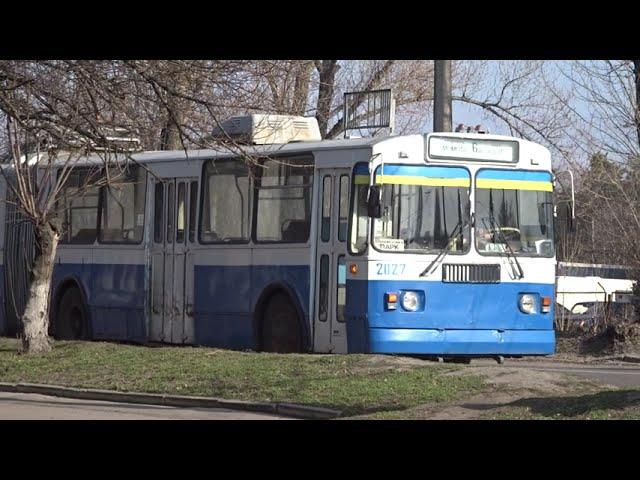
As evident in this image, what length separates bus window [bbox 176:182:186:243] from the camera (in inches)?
876

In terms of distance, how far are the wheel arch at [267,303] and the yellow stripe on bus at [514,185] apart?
317 cm

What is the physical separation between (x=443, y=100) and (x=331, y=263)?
17.3 feet

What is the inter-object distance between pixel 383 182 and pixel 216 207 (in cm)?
404

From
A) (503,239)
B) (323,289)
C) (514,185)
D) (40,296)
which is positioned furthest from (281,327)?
(514,185)

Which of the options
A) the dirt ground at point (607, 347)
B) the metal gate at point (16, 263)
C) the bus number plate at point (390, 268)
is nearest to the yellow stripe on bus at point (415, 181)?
the bus number plate at point (390, 268)

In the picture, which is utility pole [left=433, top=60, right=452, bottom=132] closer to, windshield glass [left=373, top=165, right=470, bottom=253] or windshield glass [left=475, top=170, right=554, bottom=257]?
windshield glass [left=475, top=170, right=554, bottom=257]

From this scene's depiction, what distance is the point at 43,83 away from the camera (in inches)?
684

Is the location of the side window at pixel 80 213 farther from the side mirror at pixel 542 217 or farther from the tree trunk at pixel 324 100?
the tree trunk at pixel 324 100

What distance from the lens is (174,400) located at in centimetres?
1598

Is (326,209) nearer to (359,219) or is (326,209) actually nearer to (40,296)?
(359,219)

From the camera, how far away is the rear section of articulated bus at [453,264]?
1864 cm

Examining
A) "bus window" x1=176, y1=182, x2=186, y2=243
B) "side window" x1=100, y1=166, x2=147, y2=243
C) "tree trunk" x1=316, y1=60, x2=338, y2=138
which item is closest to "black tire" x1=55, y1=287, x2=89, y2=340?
"side window" x1=100, y1=166, x2=147, y2=243
